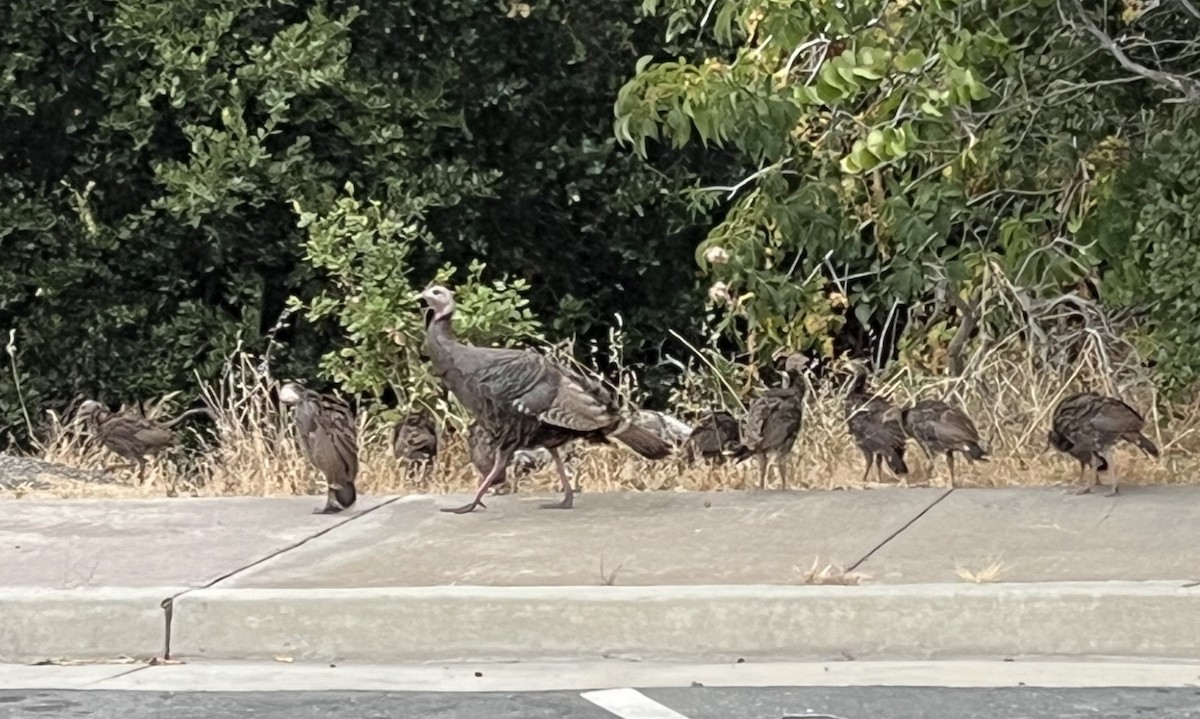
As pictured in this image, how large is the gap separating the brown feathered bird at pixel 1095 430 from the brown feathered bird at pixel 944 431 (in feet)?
1.33

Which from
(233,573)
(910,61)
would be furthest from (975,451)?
(233,573)

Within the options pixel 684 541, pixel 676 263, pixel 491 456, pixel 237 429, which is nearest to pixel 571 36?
pixel 676 263

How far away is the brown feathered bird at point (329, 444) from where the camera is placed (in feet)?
27.0

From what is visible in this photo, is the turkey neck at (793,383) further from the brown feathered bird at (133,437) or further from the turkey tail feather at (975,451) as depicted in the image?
the brown feathered bird at (133,437)

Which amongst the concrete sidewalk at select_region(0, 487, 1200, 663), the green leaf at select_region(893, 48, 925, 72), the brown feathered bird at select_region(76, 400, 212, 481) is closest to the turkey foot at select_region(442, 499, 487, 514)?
the concrete sidewalk at select_region(0, 487, 1200, 663)

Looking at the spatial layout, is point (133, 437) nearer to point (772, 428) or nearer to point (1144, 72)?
point (772, 428)

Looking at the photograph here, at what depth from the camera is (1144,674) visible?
5.71 metres

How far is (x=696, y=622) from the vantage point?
6.15 m

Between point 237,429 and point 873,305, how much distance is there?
190 inches

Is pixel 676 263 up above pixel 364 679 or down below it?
above

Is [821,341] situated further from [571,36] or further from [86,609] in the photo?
[86,609]

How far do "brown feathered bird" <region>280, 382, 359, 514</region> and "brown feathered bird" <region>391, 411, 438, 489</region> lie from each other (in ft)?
3.82


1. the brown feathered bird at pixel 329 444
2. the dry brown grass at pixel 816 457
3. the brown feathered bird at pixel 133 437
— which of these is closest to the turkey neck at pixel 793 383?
the dry brown grass at pixel 816 457

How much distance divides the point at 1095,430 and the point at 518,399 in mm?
2521
